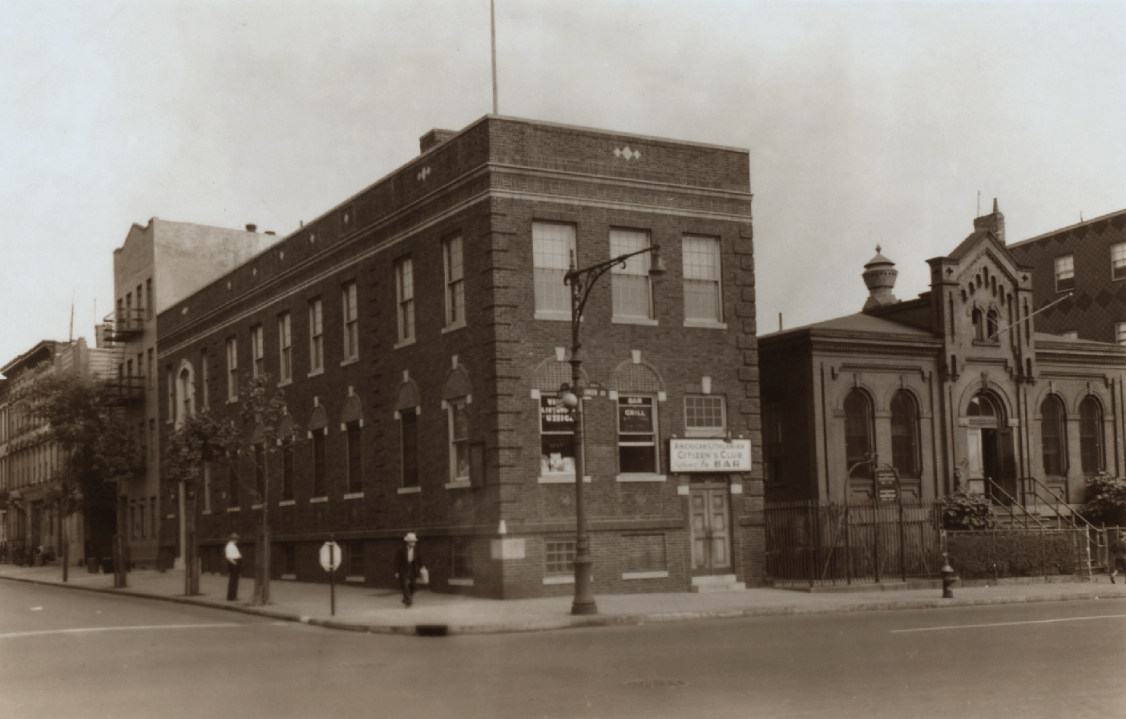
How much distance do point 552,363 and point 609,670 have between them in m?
13.3

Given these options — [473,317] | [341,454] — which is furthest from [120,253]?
[473,317]

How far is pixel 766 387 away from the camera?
1282 inches

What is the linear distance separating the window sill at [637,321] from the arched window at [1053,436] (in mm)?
15060

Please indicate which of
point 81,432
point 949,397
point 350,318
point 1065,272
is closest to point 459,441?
point 350,318

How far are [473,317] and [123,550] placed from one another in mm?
17180

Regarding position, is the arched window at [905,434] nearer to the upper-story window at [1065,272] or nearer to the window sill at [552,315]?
the window sill at [552,315]

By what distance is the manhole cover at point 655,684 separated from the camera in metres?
12.1

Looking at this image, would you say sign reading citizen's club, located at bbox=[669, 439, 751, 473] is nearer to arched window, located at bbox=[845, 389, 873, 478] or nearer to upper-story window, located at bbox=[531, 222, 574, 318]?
upper-story window, located at bbox=[531, 222, 574, 318]

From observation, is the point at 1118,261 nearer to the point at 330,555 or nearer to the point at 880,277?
the point at 880,277

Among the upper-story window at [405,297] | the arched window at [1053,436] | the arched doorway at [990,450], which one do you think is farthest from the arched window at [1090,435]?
the upper-story window at [405,297]

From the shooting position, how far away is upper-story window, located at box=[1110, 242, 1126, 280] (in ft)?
160

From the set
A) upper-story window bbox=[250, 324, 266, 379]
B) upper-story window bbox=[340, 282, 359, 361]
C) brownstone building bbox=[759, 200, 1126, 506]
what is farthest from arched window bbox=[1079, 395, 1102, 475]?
upper-story window bbox=[250, 324, 266, 379]

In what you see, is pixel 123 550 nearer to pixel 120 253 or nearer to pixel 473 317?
pixel 473 317

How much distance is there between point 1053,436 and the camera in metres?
36.2
